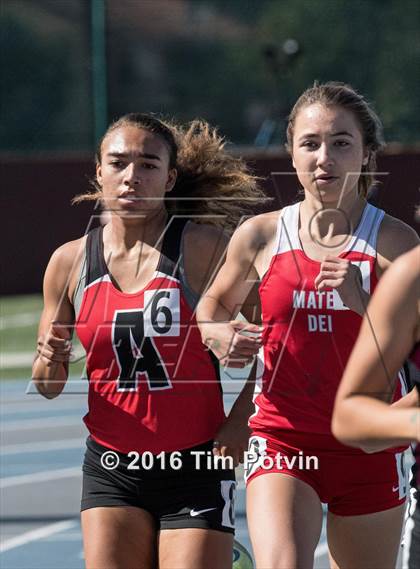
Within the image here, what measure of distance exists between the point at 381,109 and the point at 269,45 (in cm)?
214

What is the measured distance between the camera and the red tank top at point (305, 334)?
3.75m

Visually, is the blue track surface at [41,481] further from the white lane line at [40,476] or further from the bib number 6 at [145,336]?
the bib number 6 at [145,336]

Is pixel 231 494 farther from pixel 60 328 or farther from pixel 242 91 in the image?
pixel 242 91

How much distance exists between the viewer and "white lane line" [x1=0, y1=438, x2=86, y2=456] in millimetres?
8852

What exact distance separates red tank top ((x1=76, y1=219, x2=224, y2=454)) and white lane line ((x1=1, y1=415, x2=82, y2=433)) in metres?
5.96

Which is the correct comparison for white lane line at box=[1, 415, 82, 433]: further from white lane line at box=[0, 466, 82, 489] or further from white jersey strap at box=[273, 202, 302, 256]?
white jersey strap at box=[273, 202, 302, 256]

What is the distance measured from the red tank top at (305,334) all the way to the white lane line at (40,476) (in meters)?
4.12

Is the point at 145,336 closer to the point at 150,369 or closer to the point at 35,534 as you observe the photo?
the point at 150,369

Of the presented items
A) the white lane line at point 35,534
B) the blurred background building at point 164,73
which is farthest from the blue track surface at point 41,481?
the blurred background building at point 164,73

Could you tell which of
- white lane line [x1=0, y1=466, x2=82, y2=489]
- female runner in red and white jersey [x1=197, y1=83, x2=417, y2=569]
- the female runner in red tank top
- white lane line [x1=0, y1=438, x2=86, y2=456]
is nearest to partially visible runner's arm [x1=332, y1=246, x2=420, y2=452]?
the female runner in red tank top

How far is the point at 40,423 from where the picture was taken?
10.0m

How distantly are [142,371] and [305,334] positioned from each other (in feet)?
1.71

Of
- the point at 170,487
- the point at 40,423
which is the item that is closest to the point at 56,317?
the point at 170,487

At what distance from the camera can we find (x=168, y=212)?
4242mm
